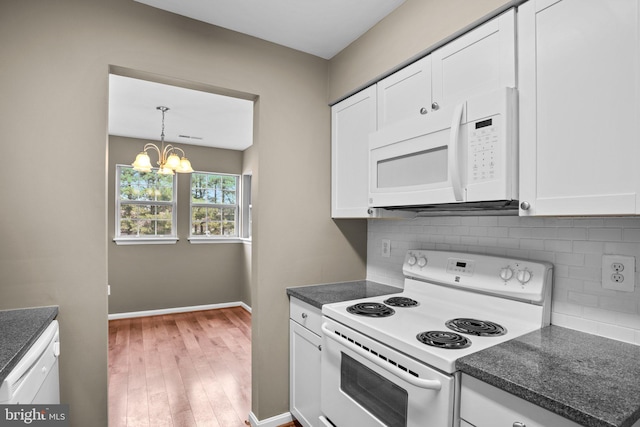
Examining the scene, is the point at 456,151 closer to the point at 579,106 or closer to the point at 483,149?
the point at 483,149

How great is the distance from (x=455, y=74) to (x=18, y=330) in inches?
80.9

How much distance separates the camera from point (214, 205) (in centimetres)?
531

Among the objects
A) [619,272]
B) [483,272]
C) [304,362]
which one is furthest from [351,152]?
[619,272]

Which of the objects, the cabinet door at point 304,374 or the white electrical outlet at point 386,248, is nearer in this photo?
the cabinet door at point 304,374

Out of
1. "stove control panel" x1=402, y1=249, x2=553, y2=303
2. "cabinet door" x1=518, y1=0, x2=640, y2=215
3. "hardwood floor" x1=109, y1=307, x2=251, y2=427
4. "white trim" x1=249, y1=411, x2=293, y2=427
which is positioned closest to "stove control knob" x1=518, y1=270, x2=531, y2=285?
"stove control panel" x1=402, y1=249, x2=553, y2=303

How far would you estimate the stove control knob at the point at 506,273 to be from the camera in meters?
1.55

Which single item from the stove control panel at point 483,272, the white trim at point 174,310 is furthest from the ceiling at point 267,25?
the white trim at point 174,310

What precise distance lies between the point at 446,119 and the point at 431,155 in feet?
0.56

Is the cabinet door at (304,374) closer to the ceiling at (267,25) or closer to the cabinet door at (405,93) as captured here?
the cabinet door at (405,93)

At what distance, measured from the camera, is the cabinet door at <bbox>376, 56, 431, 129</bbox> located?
169 centimetres

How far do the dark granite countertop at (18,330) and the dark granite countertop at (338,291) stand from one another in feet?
3.96

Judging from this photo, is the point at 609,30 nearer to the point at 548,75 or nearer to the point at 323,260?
the point at 548,75

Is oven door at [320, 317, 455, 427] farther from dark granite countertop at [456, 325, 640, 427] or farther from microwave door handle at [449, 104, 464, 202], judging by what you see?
microwave door handle at [449, 104, 464, 202]

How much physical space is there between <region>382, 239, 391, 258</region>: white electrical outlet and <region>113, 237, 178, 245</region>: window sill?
3.53 metres
